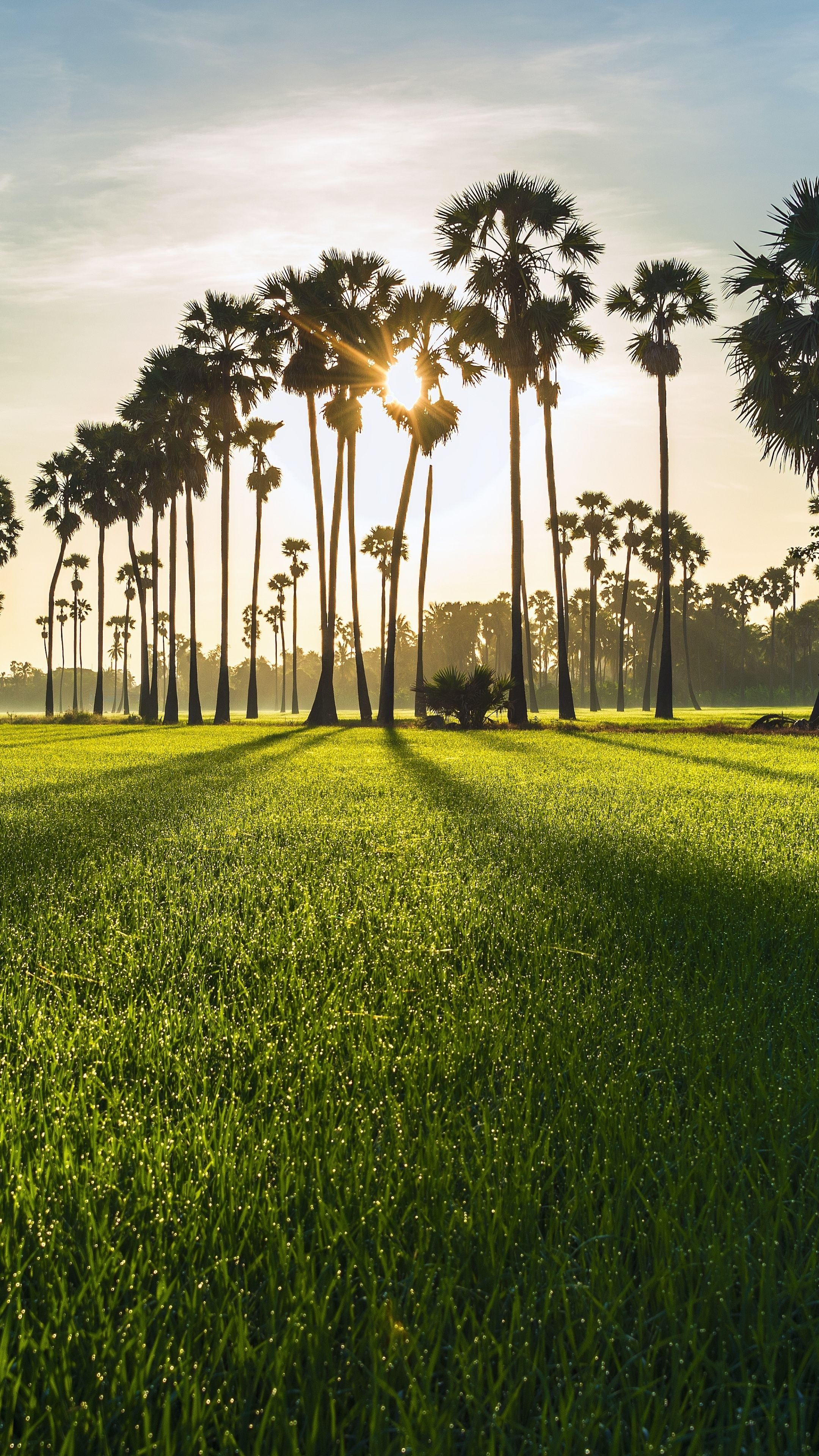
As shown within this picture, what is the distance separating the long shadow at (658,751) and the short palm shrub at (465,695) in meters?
3.39

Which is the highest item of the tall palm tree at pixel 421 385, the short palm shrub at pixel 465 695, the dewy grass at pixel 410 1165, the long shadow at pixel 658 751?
the tall palm tree at pixel 421 385

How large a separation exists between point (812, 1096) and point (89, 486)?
60.0 meters

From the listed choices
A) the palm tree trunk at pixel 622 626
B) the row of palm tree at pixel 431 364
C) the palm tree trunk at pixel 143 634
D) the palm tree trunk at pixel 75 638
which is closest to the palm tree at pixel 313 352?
the row of palm tree at pixel 431 364

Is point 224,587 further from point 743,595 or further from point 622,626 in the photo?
point 743,595

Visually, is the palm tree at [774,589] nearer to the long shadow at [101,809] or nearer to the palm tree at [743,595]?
the palm tree at [743,595]

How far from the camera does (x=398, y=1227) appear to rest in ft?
5.62

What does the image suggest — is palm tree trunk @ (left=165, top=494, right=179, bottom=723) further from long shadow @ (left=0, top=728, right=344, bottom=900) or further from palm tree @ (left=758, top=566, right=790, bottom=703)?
palm tree @ (left=758, top=566, right=790, bottom=703)

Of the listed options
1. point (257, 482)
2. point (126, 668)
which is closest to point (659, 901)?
point (257, 482)

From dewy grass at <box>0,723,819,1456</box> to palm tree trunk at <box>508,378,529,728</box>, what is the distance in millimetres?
24932

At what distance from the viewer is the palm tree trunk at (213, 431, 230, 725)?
40.2 m

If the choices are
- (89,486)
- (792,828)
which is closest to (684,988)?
(792,828)

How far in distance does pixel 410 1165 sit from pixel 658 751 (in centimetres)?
1619

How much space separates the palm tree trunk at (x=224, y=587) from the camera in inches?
1581

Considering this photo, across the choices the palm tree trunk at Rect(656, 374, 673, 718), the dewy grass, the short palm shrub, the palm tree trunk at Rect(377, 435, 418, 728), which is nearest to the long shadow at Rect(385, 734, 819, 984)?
the dewy grass
